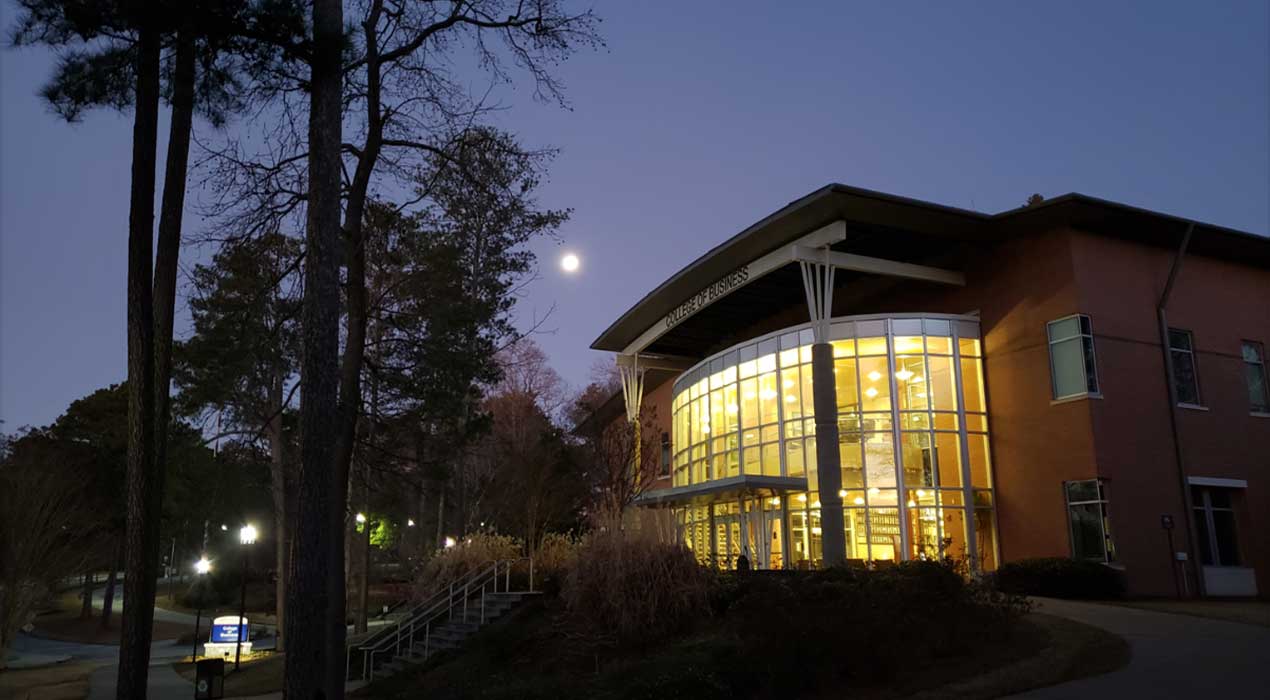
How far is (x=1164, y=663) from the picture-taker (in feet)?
36.0

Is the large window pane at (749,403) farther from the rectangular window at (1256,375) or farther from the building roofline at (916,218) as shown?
the rectangular window at (1256,375)

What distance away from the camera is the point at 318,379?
9.16 m

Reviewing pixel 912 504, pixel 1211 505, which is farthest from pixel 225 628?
pixel 1211 505

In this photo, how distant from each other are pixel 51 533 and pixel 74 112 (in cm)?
2214

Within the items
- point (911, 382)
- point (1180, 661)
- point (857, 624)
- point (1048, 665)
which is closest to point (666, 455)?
point (911, 382)

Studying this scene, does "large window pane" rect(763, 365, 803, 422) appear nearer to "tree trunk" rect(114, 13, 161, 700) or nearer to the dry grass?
the dry grass

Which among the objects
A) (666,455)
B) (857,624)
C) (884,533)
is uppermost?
(666,455)

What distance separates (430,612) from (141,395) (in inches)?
411

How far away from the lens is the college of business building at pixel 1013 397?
22.7 m

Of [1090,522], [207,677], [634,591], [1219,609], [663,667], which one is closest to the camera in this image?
[663,667]

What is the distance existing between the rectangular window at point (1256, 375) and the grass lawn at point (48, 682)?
3109 centimetres

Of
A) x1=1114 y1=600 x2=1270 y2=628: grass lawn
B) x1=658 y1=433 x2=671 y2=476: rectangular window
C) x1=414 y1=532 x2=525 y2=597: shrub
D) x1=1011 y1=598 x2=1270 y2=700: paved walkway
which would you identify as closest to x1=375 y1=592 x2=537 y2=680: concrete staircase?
x1=414 y1=532 x2=525 y2=597: shrub

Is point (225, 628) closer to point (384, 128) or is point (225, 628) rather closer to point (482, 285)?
point (482, 285)

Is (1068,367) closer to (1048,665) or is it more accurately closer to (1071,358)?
(1071,358)
